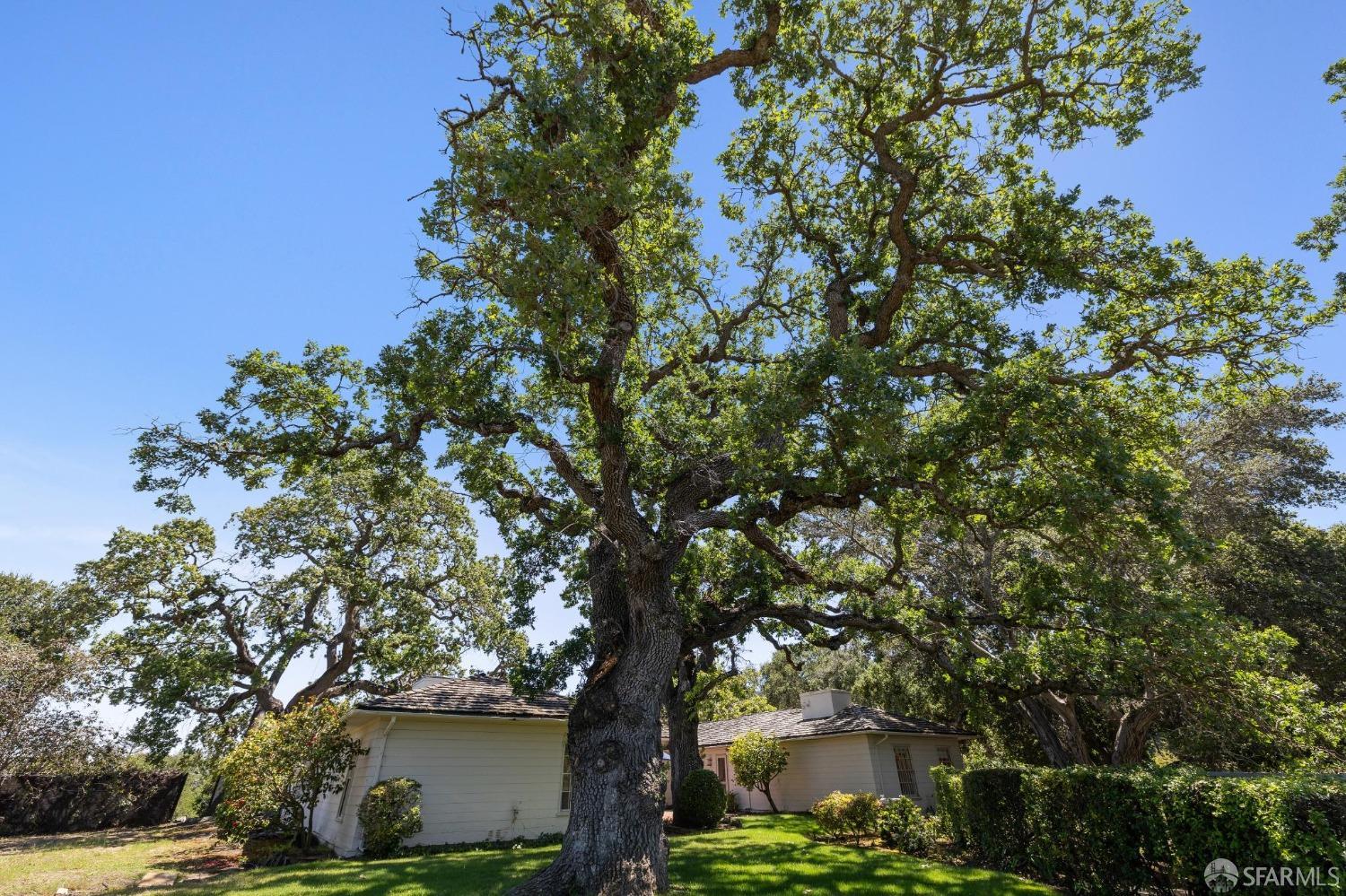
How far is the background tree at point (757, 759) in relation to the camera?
20.1m

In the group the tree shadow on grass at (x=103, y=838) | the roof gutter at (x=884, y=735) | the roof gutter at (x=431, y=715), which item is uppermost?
the roof gutter at (x=431, y=715)

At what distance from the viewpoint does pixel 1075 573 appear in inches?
346

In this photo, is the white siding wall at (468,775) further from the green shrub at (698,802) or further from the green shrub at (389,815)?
the green shrub at (698,802)

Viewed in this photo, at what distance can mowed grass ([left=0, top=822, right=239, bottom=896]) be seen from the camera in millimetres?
9906

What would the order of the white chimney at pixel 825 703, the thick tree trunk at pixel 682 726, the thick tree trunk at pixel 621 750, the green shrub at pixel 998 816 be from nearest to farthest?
the thick tree trunk at pixel 621 750 → the green shrub at pixel 998 816 → the thick tree trunk at pixel 682 726 → the white chimney at pixel 825 703

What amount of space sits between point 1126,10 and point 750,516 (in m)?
9.72

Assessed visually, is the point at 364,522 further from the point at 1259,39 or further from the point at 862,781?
the point at 1259,39

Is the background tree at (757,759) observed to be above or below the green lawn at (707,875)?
above

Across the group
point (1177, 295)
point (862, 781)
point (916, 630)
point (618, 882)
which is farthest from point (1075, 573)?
point (862, 781)

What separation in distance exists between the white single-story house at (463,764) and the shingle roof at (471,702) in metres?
0.03

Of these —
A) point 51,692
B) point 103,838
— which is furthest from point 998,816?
point 51,692

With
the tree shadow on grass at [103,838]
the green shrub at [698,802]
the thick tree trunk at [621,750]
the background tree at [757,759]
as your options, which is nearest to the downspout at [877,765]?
the background tree at [757,759]

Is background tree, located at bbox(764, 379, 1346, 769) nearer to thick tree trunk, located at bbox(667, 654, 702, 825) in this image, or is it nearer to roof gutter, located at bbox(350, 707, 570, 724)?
thick tree trunk, located at bbox(667, 654, 702, 825)

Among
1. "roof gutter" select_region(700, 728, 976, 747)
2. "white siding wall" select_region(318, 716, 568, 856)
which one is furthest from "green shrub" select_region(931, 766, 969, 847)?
"white siding wall" select_region(318, 716, 568, 856)
